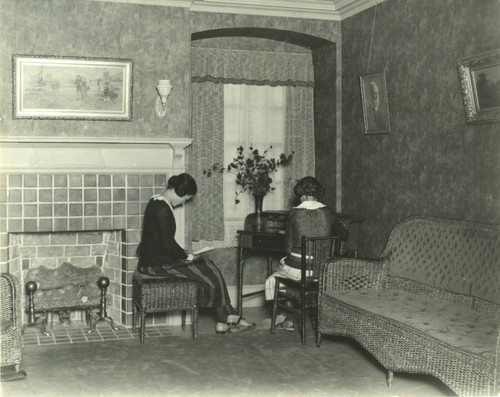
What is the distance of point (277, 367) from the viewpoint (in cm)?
472

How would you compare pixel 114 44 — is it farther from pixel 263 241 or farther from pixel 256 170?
pixel 263 241

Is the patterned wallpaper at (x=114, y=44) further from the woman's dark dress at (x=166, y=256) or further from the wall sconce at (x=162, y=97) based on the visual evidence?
the woman's dark dress at (x=166, y=256)

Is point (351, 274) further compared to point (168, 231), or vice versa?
point (168, 231)

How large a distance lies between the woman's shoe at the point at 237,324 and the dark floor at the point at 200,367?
0.06m

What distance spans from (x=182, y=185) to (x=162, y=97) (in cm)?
86

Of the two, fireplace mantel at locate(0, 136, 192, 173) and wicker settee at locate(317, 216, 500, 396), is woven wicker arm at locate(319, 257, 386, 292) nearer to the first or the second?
wicker settee at locate(317, 216, 500, 396)

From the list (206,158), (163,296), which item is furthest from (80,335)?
(206,158)

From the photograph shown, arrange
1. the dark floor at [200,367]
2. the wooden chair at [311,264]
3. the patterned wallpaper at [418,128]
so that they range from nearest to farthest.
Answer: the dark floor at [200,367]
the patterned wallpaper at [418,128]
the wooden chair at [311,264]

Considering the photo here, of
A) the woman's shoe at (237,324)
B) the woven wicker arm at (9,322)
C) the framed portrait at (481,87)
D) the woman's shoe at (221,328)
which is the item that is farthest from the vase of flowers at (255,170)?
the woven wicker arm at (9,322)

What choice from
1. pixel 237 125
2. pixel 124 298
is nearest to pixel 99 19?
pixel 237 125

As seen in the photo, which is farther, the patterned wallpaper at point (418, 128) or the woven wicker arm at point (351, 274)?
the woven wicker arm at point (351, 274)

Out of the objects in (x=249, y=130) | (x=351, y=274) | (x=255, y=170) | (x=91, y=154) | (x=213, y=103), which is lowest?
(x=351, y=274)

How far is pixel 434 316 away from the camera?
427 cm

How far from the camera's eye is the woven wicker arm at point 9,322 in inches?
169
